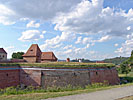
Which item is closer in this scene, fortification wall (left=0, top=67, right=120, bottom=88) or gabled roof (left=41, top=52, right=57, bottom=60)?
fortification wall (left=0, top=67, right=120, bottom=88)

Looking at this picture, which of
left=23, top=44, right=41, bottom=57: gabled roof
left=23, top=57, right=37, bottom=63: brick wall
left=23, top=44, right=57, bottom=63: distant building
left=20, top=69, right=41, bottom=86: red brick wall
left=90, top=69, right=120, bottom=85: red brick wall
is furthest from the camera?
left=23, top=44, right=41, bottom=57: gabled roof

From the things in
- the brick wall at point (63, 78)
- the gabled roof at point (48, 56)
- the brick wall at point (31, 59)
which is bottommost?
the brick wall at point (63, 78)

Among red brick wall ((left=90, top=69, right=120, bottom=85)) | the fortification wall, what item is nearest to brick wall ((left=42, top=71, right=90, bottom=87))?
the fortification wall

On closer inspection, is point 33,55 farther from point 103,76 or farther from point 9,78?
point 103,76

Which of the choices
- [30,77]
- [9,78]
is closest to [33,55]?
[30,77]

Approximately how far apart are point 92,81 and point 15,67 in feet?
33.7

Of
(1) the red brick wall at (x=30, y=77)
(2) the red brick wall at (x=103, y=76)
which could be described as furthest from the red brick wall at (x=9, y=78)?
(2) the red brick wall at (x=103, y=76)

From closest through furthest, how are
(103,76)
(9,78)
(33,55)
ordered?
1. (9,78)
2. (103,76)
3. (33,55)

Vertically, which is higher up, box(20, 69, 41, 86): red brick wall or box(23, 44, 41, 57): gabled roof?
box(23, 44, 41, 57): gabled roof

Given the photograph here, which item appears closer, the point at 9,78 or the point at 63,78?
the point at 63,78

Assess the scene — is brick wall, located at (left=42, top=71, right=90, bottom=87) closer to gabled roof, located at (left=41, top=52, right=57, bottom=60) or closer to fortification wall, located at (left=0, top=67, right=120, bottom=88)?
fortification wall, located at (left=0, top=67, right=120, bottom=88)

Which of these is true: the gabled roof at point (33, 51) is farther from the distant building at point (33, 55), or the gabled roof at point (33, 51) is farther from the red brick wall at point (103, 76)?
the red brick wall at point (103, 76)

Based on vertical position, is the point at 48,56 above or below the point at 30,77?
above

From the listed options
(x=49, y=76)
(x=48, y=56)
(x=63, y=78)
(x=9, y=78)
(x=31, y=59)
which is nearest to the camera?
(x=63, y=78)
